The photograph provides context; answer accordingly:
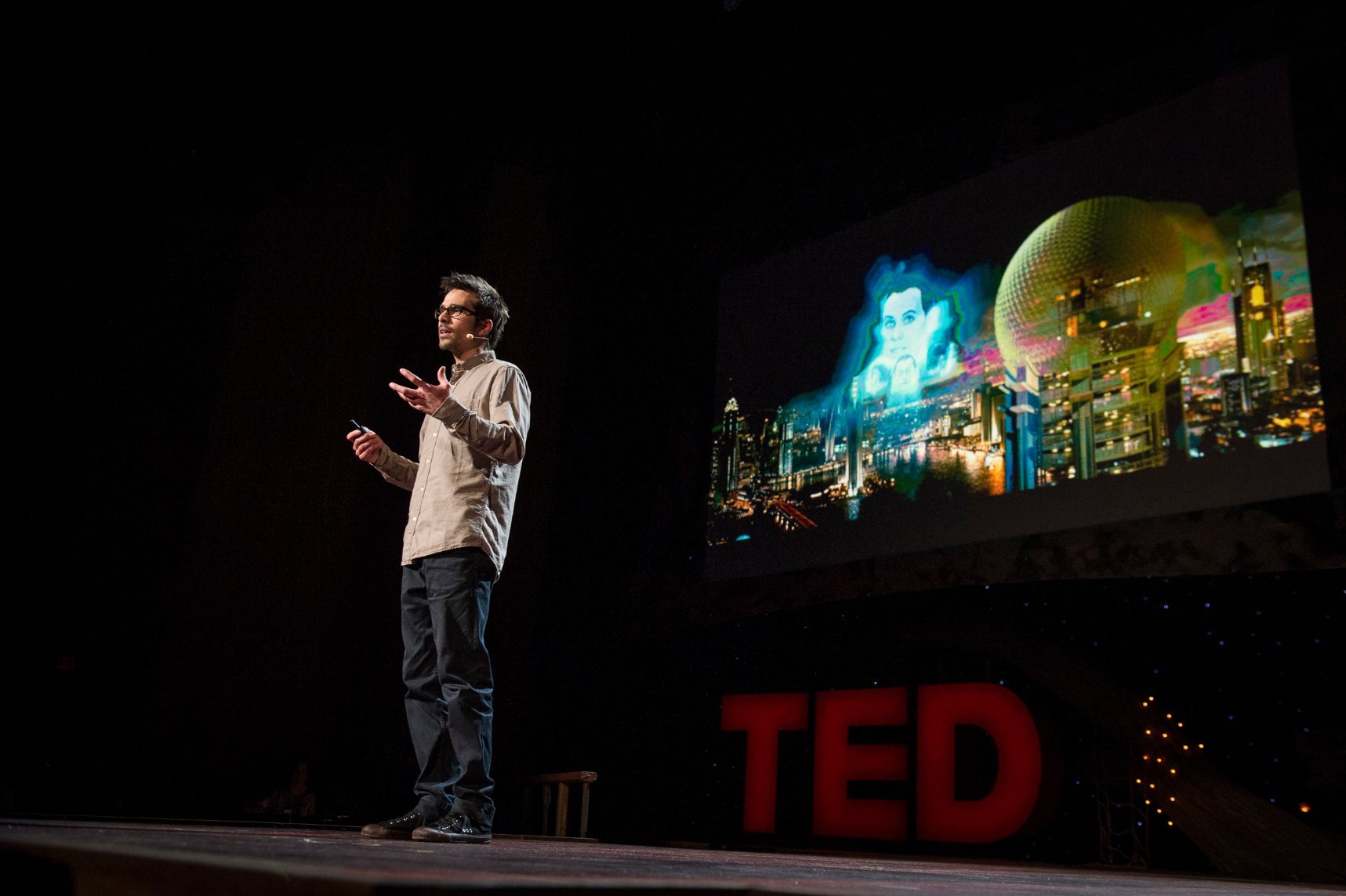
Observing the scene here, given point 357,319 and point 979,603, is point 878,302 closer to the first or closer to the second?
point 979,603

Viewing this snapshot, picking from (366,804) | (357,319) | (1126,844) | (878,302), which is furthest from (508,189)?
(1126,844)

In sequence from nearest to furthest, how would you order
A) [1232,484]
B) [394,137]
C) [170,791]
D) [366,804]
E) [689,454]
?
[1232,484] < [170,791] < [366,804] < [689,454] < [394,137]

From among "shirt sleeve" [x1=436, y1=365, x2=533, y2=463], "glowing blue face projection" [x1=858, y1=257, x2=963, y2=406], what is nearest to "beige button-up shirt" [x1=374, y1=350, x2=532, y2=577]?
"shirt sleeve" [x1=436, y1=365, x2=533, y2=463]

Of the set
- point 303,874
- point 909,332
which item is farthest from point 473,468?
point 909,332

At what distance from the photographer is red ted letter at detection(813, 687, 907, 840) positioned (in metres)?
4.10

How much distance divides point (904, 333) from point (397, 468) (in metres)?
2.51

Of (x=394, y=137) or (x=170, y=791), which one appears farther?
(x=394, y=137)

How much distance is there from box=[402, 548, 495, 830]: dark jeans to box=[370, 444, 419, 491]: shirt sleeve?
1.14ft

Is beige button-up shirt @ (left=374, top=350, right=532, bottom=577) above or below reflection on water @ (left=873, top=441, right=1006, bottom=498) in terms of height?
below

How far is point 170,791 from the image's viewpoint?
4449 mm

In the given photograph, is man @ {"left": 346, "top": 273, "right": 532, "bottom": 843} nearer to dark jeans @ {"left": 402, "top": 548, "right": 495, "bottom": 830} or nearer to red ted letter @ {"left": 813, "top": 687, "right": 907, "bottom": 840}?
dark jeans @ {"left": 402, "top": 548, "right": 495, "bottom": 830}

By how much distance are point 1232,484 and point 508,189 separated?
4.15 m

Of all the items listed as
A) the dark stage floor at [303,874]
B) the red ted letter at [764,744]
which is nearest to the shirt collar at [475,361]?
the dark stage floor at [303,874]

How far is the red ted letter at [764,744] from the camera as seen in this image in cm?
455
